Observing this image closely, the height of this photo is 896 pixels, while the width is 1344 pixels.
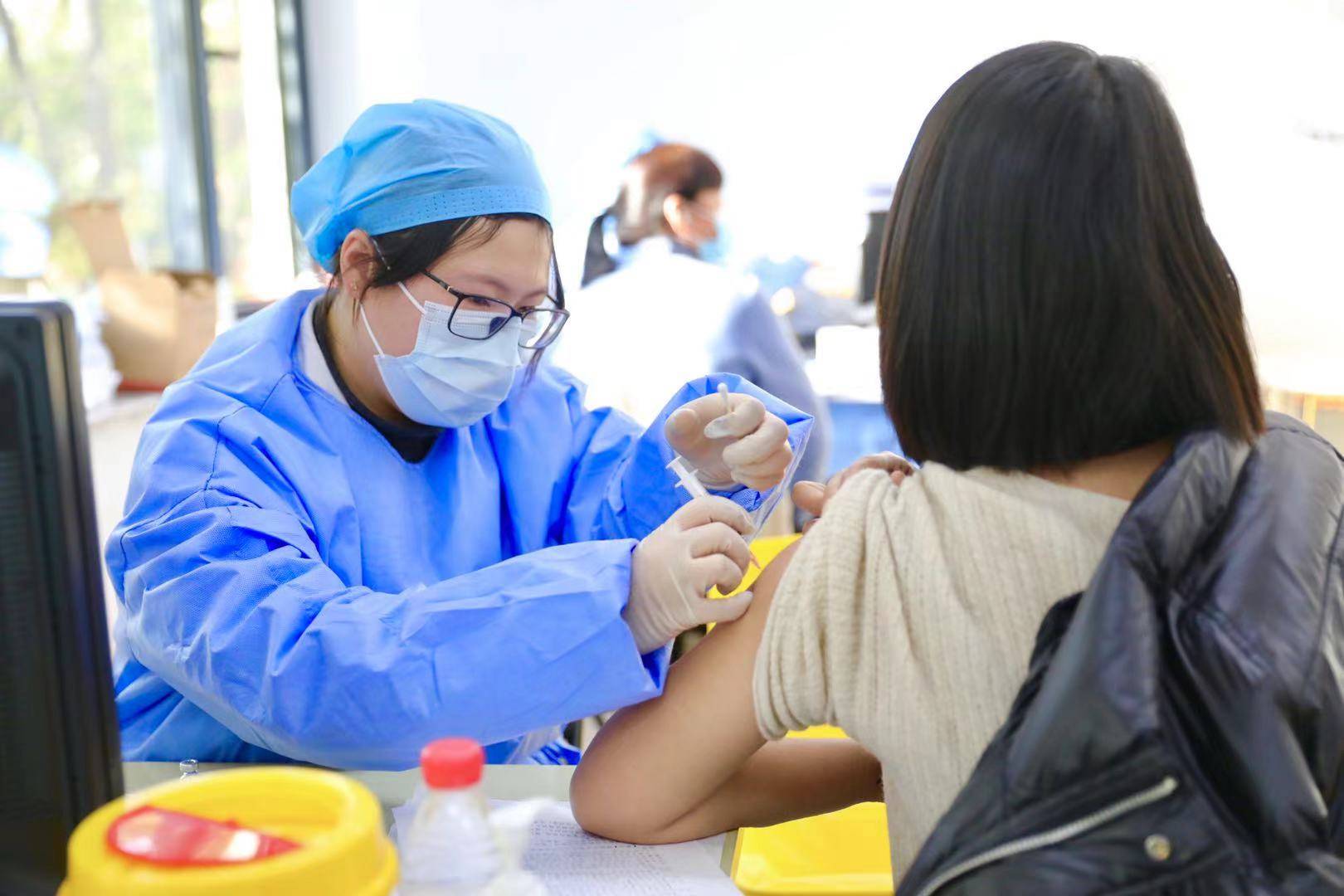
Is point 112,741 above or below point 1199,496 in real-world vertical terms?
below

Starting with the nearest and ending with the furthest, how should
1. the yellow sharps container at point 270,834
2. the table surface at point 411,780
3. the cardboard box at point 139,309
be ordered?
the yellow sharps container at point 270,834, the table surface at point 411,780, the cardboard box at point 139,309

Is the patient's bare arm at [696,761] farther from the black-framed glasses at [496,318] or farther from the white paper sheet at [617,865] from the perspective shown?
the black-framed glasses at [496,318]

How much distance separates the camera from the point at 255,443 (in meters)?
1.10

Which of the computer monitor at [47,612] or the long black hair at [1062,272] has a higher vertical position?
the long black hair at [1062,272]

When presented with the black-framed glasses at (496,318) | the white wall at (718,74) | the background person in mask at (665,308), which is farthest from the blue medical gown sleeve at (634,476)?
the white wall at (718,74)

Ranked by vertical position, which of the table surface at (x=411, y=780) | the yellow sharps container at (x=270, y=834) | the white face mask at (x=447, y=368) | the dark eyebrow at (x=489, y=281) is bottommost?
the table surface at (x=411, y=780)

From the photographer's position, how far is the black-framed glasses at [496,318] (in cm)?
123

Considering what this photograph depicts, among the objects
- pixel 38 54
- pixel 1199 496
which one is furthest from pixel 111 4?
pixel 1199 496

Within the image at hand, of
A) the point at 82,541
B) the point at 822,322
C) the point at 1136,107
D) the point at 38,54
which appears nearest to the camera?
the point at 82,541

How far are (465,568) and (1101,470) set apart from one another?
0.75 metres

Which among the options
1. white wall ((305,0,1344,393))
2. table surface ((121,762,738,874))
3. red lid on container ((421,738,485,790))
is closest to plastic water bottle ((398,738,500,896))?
red lid on container ((421,738,485,790))

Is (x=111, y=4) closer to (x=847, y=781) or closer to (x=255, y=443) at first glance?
(x=255, y=443)

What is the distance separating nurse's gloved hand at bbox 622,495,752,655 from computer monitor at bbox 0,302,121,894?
1.35 feet

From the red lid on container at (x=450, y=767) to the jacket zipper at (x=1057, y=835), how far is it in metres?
0.28
